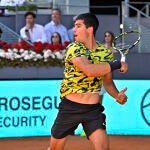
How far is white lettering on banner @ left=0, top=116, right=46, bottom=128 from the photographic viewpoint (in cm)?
939

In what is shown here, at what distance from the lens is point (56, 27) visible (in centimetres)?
1169

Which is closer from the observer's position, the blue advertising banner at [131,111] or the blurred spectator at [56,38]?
the blue advertising banner at [131,111]

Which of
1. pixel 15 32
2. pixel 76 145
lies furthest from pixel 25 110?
pixel 15 32

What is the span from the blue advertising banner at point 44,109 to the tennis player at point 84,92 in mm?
4249

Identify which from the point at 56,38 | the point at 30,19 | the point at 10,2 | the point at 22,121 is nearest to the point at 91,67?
the point at 22,121

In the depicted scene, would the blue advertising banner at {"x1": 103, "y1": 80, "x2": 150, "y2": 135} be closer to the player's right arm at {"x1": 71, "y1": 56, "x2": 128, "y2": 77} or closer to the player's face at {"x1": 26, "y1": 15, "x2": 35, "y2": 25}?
the player's face at {"x1": 26, "y1": 15, "x2": 35, "y2": 25}

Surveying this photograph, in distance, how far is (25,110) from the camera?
31.0ft

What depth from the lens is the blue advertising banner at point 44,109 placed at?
9.43 metres

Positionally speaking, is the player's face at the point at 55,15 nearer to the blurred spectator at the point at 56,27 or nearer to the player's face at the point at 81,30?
the blurred spectator at the point at 56,27

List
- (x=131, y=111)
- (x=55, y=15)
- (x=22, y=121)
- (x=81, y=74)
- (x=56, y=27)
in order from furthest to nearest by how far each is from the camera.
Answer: (x=56, y=27)
(x=55, y=15)
(x=131, y=111)
(x=22, y=121)
(x=81, y=74)

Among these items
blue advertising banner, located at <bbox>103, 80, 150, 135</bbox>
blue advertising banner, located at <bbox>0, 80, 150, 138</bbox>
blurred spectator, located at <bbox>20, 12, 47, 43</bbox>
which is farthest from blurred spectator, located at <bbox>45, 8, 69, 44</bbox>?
blue advertising banner, located at <bbox>103, 80, 150, 135</bbox>

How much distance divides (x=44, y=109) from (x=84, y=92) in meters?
4.59

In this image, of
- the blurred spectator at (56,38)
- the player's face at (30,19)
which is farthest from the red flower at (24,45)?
the player's face at (30,19)

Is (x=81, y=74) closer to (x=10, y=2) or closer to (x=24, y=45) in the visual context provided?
(x=24, y=45)
